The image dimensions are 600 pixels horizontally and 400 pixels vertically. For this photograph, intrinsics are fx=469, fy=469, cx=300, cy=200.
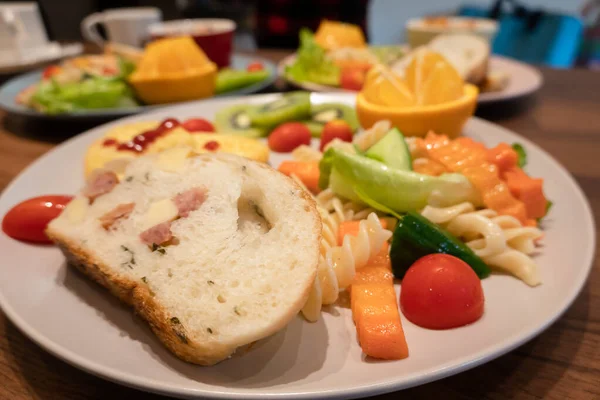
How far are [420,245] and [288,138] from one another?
1333 mm

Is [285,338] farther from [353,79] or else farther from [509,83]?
[509,83]

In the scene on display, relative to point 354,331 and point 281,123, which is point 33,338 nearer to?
point 354,331

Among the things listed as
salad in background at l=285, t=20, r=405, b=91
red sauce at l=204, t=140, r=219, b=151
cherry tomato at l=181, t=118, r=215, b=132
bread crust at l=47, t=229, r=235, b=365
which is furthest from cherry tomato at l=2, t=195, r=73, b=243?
salad in background at l=285, t=20, r=405, b=91

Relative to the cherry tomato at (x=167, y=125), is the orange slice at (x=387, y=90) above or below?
above

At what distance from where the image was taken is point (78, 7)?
9.14 metres

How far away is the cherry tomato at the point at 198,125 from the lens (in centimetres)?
285

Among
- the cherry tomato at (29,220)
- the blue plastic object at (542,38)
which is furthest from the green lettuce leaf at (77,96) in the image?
the blue plastic object at (542,38)

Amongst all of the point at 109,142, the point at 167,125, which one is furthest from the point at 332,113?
the point at 109,142

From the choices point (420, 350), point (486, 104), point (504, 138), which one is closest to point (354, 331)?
point (420, 350)

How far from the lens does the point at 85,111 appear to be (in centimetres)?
328

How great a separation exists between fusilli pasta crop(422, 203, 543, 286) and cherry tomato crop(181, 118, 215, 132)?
1.62m

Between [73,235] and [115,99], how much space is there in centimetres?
218

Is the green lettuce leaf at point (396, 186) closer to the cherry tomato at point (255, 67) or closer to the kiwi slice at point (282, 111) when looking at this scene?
the kiwi slice at point (282, 111)

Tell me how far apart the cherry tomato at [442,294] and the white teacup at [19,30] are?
5526 millimetres
